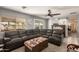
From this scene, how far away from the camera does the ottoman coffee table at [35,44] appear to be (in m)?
1.74

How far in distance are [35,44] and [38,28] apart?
1.26ft

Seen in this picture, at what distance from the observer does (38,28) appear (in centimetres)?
191

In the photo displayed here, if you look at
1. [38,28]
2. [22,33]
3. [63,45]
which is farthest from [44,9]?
[63,45]

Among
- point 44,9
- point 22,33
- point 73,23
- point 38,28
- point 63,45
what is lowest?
point 63,45

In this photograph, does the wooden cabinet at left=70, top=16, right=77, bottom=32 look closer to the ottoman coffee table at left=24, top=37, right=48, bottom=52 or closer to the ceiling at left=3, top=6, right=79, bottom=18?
the ceiling at left=3, top=6, right=79, bottom=18

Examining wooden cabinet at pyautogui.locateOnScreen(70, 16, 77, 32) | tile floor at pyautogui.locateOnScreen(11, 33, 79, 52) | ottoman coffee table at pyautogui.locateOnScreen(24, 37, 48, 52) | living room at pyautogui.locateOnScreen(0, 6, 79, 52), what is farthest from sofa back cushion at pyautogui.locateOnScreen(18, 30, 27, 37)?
wooden cabinet at pyautogui.locateOnScreen(70, 16, 77, 32)

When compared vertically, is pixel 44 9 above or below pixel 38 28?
above

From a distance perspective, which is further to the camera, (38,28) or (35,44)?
(38,28)

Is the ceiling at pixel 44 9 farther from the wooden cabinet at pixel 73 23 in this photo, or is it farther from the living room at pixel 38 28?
the wooden cabinet at pixel 73 23

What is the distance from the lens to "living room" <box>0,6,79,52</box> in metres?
1.71

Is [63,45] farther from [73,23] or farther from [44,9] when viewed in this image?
[44,9]
